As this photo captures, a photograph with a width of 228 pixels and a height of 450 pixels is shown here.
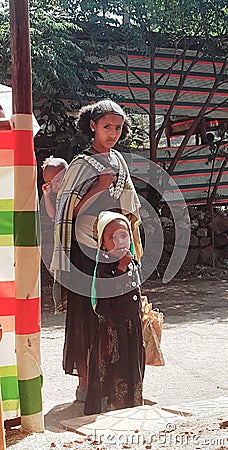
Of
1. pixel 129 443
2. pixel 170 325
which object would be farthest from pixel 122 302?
pixel 170 325

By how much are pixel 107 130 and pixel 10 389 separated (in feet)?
5.19

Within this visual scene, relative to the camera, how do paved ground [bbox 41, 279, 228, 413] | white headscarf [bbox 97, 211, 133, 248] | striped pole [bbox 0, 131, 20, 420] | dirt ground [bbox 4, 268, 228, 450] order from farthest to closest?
1. paved ground [bbox 41, 279, 228, 413]
2. white headscarf [bbox 97, 211, 133, 248]
3. striped pole [bbox 0, 131, 20, 420]
4. dirt ground [bbox 4, 268, 228, 450]

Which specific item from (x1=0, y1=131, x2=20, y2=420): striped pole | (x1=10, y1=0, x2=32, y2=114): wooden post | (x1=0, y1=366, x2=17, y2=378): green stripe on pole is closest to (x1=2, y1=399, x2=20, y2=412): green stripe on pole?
(x1=0, y1=131, x2=20, y2=420): striped pole

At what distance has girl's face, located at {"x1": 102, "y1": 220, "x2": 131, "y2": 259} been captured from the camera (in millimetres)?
3523

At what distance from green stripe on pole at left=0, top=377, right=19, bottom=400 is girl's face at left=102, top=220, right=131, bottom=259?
989 mm

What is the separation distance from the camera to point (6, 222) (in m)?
2.92

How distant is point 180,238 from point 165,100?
2.38 meters

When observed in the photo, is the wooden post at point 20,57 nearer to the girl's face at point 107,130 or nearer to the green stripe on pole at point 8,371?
the girl's face at point 107,130

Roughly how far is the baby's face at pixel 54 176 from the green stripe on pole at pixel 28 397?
1640mm

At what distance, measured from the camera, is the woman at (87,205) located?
12.3 feet

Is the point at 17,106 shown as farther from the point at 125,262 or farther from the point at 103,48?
the point at 103,48

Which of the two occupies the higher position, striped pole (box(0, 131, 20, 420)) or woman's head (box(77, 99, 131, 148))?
woman's head (box(77, 99, 131, 148))

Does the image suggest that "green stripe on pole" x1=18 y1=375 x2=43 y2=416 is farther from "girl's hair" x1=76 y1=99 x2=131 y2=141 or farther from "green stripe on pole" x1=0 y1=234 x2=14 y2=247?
"girl's hair" x1=76 y1=99 x2=131 y2=141

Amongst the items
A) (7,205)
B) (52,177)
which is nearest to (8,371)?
(7,205)
